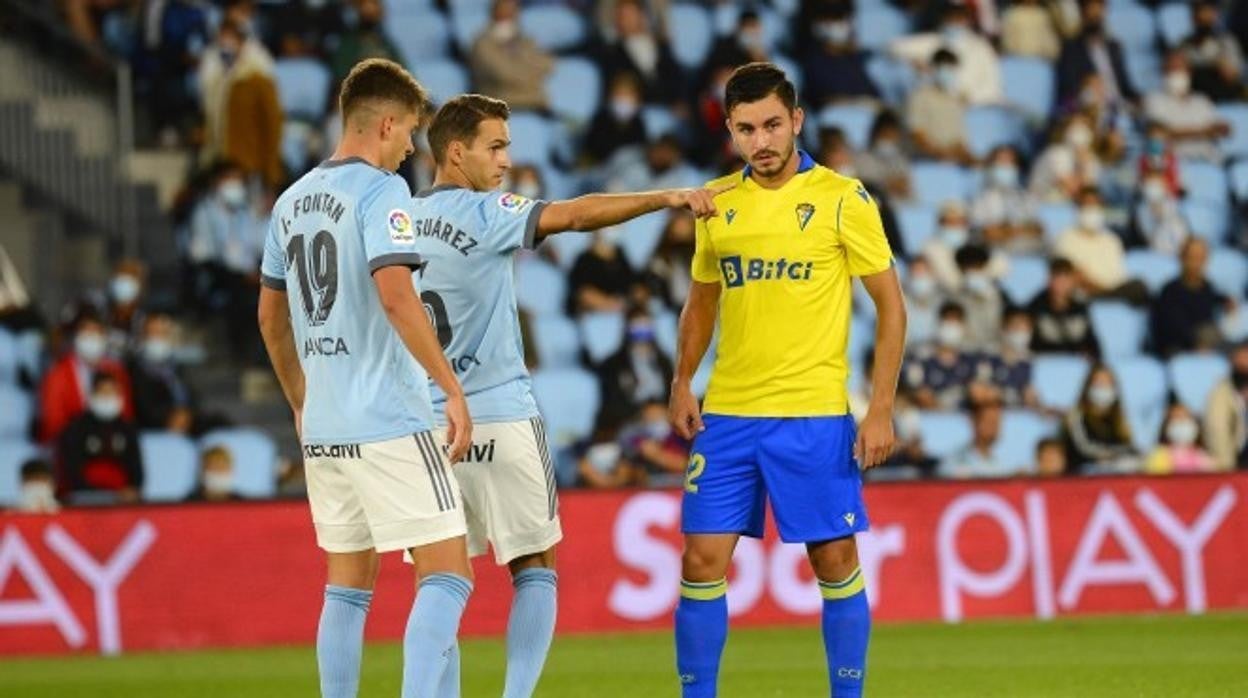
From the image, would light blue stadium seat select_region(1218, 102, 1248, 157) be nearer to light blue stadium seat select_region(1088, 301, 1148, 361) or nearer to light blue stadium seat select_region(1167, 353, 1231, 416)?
light blue stadium seat select_region(1088, 301, 1148, 361)

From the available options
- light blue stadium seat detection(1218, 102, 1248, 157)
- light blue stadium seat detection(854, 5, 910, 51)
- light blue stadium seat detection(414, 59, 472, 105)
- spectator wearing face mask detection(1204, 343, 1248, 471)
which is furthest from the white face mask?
light blue stadium seat detection(414, 59, 472, 105)

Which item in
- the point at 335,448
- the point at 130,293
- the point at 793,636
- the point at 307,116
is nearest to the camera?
the point at 335,448

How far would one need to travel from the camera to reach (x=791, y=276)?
8.68m

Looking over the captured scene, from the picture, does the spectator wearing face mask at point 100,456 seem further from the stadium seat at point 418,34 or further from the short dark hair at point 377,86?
the short dark hair at point 377,86

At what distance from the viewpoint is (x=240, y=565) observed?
47.4 ft

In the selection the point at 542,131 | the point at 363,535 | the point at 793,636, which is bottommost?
the point at 793,636

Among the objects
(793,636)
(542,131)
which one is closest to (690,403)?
(793,636)

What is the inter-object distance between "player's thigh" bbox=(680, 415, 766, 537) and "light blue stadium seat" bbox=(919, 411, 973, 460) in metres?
8.16

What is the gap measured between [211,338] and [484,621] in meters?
3.99

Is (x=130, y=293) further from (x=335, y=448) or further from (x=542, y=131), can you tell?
(x=335, y=448)

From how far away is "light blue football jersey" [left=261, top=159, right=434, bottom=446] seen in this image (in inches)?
316

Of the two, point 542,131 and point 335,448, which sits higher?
point 542,131

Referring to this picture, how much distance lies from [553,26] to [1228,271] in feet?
18.1

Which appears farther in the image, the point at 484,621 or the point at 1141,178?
the point at 1141,178
